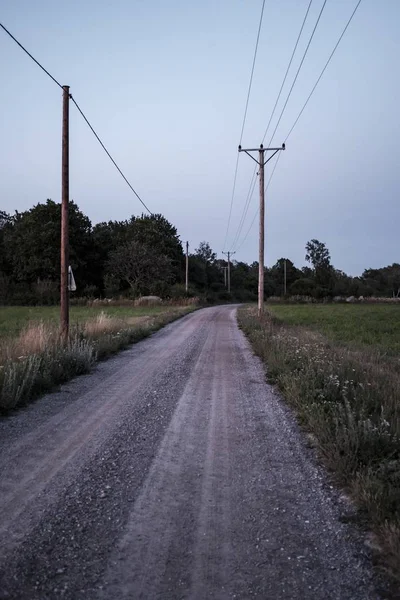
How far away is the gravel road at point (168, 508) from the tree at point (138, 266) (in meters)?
63.9

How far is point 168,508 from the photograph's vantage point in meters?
4.51

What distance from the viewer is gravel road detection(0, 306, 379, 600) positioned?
3.37 metres

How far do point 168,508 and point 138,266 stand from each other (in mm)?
69917

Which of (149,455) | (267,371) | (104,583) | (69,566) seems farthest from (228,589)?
(267,371)

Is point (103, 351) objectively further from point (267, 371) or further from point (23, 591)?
point (23, 591)

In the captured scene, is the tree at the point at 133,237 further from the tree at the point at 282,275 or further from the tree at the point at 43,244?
the tree at the point at 282,275

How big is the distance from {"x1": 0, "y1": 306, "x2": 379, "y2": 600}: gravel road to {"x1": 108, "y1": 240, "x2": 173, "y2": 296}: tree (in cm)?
6390

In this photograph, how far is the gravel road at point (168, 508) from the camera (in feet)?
11.1

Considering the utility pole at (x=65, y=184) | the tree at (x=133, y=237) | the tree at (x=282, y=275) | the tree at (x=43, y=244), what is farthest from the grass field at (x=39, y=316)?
the tree at (x=282, y=275)

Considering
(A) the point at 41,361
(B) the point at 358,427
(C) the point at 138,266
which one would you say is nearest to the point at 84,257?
(C) the point at 138,266

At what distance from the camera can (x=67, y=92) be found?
16453 millimetres

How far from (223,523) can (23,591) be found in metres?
1.61

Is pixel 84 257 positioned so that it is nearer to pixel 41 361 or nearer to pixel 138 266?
pixel 138 266

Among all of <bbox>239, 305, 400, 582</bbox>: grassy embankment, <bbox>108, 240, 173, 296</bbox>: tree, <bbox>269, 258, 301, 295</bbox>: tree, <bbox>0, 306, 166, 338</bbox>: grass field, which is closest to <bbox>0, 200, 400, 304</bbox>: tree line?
<bbox>108, 240, 173, 296</bbox>: tree
